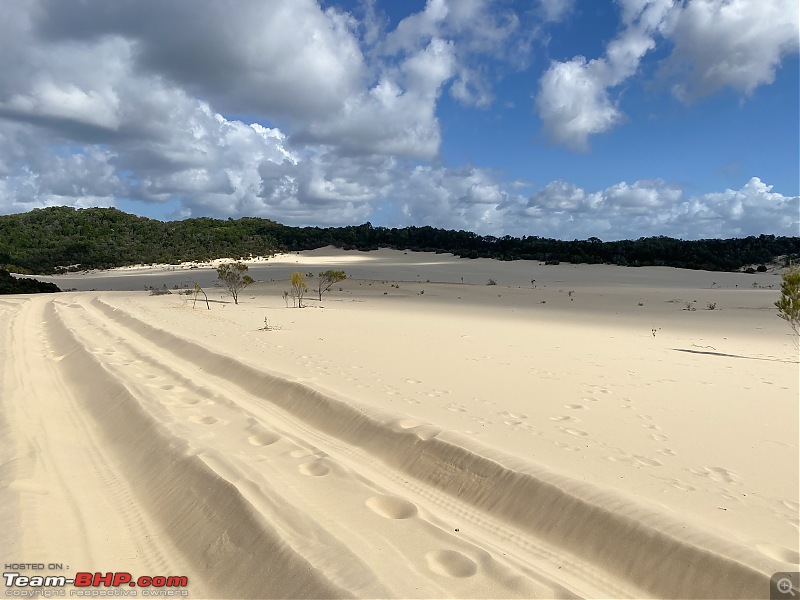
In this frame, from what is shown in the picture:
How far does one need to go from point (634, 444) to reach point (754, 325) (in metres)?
14.4

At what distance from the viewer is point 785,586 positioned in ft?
9.27

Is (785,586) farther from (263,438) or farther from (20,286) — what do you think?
(20,286)

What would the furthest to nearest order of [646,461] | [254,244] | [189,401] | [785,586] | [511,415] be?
[254,244] → [189,401] → [511,415] → [646,461] → [785,586]

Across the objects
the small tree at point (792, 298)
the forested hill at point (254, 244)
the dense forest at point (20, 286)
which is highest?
the forested hill at point (254, 244)

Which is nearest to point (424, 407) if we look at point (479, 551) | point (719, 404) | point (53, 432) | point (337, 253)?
point (479, 551)

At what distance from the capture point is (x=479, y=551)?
10.8 feet

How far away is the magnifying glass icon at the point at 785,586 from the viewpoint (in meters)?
2.79

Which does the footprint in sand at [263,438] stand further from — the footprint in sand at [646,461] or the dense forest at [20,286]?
the dense forest at [20,286]

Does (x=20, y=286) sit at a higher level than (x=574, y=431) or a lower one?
lower
